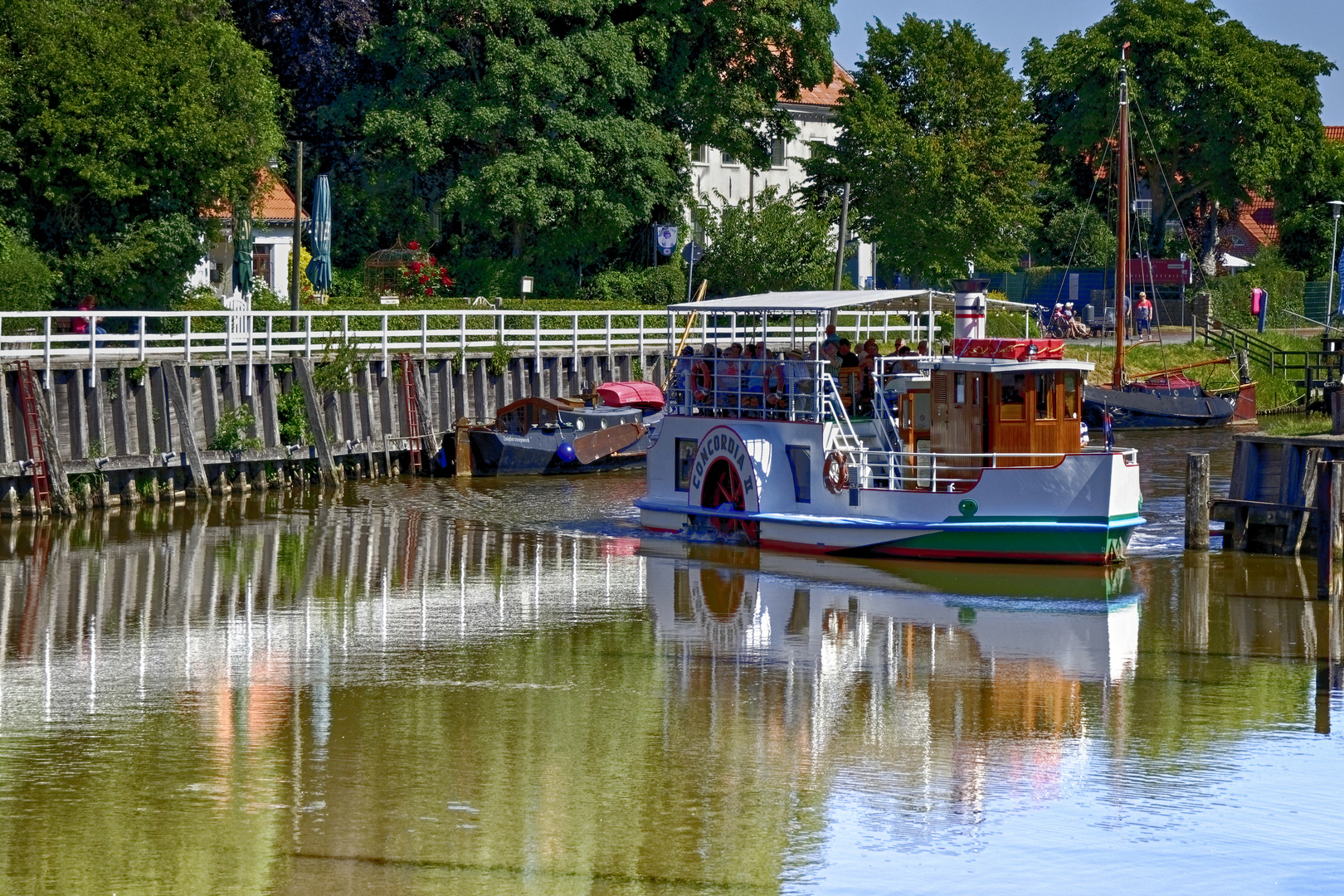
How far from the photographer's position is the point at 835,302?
29438 millimetres

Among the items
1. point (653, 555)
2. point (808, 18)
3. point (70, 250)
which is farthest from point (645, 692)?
point (808, 18)

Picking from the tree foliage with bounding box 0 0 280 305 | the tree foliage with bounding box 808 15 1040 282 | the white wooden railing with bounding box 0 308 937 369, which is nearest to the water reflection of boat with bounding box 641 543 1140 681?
the white wooden railing with bounding box 0 308 937 369

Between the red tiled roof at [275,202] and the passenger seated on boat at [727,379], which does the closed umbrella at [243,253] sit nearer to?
the red tiled roof at [275,202]

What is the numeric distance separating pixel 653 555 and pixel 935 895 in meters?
16.3

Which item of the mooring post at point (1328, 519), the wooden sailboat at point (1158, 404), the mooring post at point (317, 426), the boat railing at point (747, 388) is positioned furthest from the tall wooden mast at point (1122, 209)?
the mooring post at point (1328, 519)

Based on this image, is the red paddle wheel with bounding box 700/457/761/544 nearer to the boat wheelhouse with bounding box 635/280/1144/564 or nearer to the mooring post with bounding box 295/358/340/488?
the boat wheelhouse with bounding box 635/280/1144/564

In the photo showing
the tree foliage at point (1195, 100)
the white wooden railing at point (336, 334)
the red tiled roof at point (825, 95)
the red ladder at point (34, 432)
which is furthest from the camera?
the red tiled roof at point (825, 95)

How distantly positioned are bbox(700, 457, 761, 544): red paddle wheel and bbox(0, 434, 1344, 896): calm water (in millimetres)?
626

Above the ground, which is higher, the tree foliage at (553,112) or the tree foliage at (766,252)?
the tree foliage at (553,112)

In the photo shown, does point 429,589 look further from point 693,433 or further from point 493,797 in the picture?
point 493,797

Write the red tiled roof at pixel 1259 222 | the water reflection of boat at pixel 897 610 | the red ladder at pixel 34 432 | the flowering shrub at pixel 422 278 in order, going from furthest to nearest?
1. the red tiled roof at pixel 1259 222
2. the flowering shrub at pixel 422 278
3. the red ladder at pixel 34 432
4. the water reflection of boat at pixel 897 610

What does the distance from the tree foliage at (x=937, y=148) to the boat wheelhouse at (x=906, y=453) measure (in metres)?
32.7

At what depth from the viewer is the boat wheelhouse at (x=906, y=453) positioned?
27.1 meters

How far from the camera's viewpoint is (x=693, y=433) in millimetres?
31281
